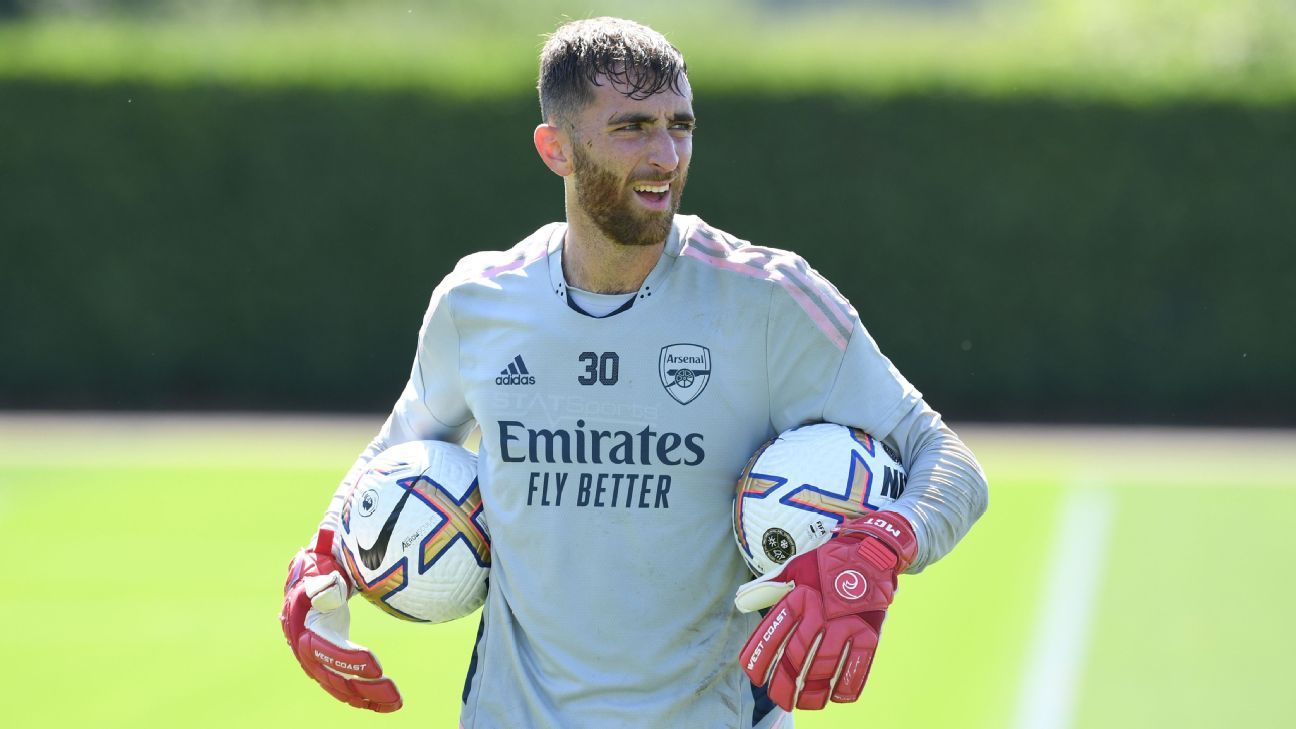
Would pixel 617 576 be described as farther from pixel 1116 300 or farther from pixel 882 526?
pixel 1116 300

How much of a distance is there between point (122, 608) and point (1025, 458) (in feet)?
23.5

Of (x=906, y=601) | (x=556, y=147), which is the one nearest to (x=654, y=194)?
(x=556, y=147)

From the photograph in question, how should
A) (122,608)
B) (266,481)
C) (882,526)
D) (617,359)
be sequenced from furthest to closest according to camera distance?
(266,481), (122,608), (617,359), (882,526)

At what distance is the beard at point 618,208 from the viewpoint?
3230 millimetres

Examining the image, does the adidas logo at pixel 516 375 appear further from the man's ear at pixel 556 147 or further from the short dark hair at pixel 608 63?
the short dark hair at pixel 608 63

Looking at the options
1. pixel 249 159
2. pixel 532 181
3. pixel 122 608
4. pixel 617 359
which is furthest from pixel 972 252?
pixel 617 359

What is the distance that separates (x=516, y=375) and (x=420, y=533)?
398 millimetres

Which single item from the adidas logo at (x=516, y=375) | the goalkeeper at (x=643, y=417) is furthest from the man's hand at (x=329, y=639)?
the adidas logo at (x=516, y=375)

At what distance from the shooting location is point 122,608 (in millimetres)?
8398

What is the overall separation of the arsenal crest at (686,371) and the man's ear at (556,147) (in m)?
0.43

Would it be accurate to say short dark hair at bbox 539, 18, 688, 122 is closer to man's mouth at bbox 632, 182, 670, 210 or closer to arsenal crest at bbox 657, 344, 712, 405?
man's mouth at bbox 632, 182, 670, 210

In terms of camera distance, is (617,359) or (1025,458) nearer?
(617,359)

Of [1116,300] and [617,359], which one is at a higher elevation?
[1116,300]

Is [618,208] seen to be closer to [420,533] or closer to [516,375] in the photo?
[516,375]
